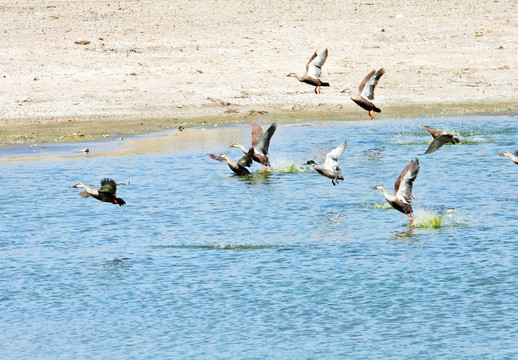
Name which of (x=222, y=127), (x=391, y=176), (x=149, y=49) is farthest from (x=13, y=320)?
(x=149, y=49)

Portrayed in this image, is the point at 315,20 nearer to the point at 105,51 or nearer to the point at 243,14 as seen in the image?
the point at 243,14

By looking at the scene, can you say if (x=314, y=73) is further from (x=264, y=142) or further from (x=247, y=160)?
(x=264, y=142)

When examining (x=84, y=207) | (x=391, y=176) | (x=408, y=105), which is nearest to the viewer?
(x=84, y=207)

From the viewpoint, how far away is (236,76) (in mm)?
29047

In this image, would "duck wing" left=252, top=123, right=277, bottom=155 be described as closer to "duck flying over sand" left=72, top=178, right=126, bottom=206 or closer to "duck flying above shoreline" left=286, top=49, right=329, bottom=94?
"duck flying above shoreline" left=286, top=49, right=329, bottom=94

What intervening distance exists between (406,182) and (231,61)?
15.7m

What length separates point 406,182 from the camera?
1512 cm

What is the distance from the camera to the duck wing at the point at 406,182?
14.7 m

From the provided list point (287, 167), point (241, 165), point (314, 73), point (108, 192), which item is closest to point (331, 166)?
point (241, 165)

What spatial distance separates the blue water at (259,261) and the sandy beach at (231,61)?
4.90 metres

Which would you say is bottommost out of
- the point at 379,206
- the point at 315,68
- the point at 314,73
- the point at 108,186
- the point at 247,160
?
the point at 379,206

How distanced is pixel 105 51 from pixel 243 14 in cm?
635

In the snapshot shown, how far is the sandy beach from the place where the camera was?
2667 centimetres

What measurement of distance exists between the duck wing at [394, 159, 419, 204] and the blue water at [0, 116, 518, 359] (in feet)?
1.83
